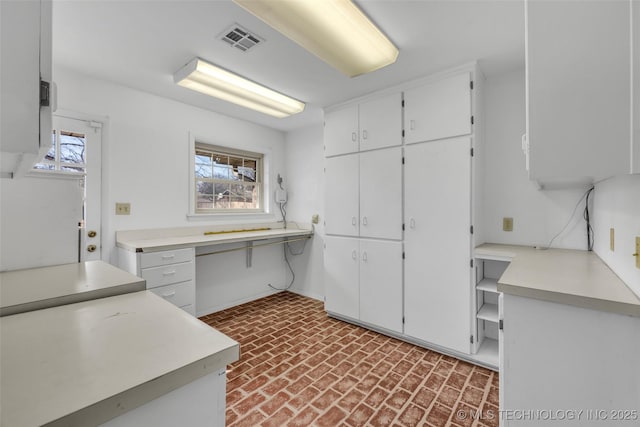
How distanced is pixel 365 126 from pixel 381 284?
1.60 meters

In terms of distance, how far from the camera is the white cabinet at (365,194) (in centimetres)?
264

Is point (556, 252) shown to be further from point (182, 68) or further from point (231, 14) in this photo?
point (182, 68)

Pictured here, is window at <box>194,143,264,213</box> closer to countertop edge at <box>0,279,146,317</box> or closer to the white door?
the white door

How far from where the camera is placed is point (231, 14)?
5.45ft

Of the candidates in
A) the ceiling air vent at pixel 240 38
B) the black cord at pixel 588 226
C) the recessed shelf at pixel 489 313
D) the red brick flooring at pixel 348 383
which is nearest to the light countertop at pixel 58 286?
the red brick flooring at pixel 348 383

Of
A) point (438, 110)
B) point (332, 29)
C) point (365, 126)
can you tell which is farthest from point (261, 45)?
point (438, 110)

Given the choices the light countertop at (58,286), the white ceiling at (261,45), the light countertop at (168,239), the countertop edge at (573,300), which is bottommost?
the countertop edge at (573,300)

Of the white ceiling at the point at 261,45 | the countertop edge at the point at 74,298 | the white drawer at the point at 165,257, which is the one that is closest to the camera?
the countertop edge at the point at 74,298

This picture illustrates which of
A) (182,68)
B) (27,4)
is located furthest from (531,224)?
(182,68)

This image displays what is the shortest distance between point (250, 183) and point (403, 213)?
2280mm

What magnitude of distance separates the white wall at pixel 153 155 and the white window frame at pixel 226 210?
0.04 m

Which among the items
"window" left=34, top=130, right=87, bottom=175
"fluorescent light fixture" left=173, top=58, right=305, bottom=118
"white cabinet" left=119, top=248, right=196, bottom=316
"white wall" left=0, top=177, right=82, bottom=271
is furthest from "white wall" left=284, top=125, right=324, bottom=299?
"white wall" left=0, top=177, right=82, bottom=271

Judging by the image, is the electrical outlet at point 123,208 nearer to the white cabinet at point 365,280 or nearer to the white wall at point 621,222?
the white cabinet at point 365,280

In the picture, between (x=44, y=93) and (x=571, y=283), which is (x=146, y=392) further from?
(x=571, y=283)
